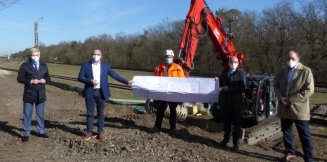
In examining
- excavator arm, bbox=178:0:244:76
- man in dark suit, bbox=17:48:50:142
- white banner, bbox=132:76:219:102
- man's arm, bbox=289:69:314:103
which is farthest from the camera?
excavator arm, bbox=178:0:244:76

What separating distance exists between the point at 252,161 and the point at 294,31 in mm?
39853

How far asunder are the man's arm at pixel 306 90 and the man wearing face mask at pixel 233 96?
149 cm

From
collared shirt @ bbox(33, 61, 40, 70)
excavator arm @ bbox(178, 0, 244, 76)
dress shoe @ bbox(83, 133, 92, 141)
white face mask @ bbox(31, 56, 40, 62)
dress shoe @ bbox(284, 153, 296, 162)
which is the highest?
excavator arm @ bbox(178, 0, 244, 76)

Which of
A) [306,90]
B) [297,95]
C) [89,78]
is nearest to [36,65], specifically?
[89,78]

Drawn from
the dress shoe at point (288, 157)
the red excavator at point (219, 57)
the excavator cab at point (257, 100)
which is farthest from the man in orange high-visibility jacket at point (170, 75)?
the dress shoe at point (288, 157)

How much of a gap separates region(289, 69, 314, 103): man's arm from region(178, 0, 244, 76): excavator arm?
5.73 metres

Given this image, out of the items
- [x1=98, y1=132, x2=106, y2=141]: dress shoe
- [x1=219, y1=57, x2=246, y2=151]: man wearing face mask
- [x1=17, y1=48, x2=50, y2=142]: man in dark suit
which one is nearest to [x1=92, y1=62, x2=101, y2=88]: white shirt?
[x1=98, y1=132, x2=106, y2=141]: dress shoe

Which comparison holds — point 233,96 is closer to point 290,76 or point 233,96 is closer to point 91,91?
point 290,76

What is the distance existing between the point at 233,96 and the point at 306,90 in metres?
1.76

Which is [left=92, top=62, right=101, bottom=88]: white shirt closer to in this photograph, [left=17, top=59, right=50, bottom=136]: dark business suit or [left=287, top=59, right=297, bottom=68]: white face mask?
[left=17, top=59, right=50, bottom=136]: dark business suit

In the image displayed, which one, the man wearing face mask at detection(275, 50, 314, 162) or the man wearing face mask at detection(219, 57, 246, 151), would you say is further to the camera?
the man wearing face mask at detection(219, 57, 246, 151)

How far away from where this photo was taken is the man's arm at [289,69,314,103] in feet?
26.0

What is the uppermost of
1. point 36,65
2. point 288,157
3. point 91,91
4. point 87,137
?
point 36,65

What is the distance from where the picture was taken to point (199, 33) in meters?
14.8
